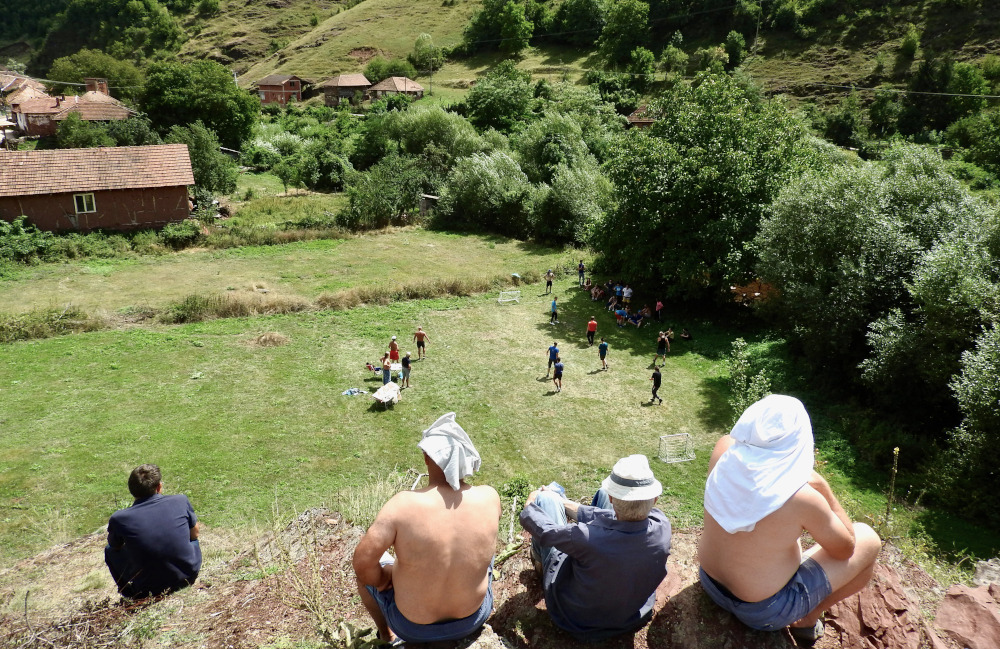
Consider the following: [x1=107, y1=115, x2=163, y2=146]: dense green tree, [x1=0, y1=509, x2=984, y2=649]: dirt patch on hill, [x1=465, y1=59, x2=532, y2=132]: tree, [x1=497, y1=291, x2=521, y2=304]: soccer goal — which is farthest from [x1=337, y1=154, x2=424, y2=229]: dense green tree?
[x1=0, y1=509, x2=984, y2=649]: dirt patch on hill

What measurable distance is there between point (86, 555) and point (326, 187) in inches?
1540

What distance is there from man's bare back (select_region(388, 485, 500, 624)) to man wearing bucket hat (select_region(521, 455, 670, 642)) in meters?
0.37

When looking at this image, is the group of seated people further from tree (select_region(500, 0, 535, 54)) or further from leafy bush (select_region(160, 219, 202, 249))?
tree (select_region(500, 0, 535, 54))

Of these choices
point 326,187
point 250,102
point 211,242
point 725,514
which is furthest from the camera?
point 250,102

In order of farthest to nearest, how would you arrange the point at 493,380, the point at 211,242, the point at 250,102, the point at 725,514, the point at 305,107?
the point at 305,107
the point at 250,102
the point at 211,242
the point at 493,380
the point at 725,514

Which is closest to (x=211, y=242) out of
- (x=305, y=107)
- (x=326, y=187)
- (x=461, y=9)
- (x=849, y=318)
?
(x=326, y=187)

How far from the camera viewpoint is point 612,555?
413cm

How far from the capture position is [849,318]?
50.3 feet

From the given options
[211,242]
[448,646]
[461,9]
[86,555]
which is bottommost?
[211,242]

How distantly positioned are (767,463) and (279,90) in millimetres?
88569

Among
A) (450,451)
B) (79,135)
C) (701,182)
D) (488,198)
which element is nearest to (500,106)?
(488,198)

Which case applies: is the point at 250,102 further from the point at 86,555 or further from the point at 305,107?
the point at 86,555

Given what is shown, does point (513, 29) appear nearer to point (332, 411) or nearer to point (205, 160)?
point (205, 160)

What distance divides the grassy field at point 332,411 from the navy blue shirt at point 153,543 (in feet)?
5.53
